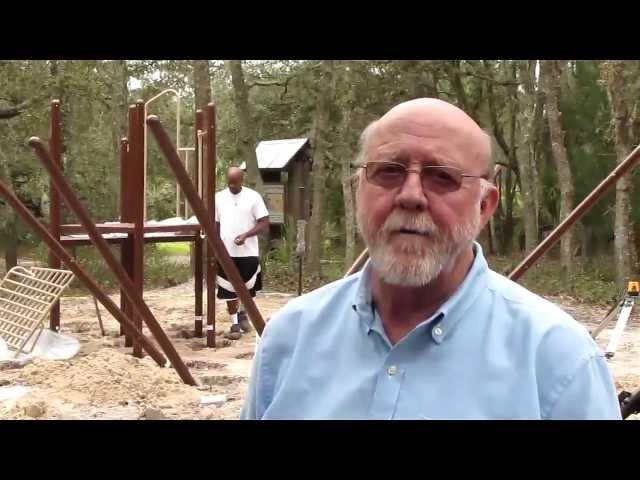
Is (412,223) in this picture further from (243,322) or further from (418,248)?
(243,322)

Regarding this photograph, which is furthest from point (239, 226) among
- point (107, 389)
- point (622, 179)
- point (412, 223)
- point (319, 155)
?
point (412, 223)

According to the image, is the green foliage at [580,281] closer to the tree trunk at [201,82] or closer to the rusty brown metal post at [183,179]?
the tree trunk at [201,82]

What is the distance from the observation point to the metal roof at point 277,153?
17031mm

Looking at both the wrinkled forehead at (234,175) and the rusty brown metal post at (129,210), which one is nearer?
the rusty brown metal post at (129,210)

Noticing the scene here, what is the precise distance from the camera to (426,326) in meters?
1.66

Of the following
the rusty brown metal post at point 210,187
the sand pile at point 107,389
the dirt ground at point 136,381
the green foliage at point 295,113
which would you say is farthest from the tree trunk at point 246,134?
the sand pile at point 107,389

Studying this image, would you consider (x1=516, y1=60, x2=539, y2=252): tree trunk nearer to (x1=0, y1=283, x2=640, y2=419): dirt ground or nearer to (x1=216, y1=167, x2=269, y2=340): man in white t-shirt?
(x1=0, y1=283, x2=640, y2=419): dirt ground

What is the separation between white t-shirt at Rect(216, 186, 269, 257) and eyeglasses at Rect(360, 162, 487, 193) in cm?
653

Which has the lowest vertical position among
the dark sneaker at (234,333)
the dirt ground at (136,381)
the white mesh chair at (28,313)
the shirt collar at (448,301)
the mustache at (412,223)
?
the dark sneaker at (234,333)

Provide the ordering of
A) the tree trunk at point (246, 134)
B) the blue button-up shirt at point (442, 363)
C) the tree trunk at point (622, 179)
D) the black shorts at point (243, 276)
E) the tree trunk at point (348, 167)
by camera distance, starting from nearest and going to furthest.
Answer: the blue button-up shirt at point (442, 363) < the black shorts at point (243, 276) < the tree trunk at point (622, 179) < the tree trunk at point (348, 167) < the tree trunk at point (246, 134)

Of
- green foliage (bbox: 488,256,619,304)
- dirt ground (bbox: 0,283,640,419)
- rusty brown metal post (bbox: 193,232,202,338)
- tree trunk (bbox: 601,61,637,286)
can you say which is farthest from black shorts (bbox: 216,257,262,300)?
tree trunk (bbox: 601,61,637,286)

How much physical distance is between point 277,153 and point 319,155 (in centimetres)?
333

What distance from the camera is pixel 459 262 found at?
1814 mm

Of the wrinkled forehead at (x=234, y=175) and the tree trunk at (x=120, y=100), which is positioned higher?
the tree trunk at (x=120, y=100)
